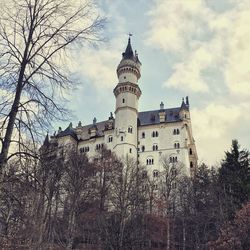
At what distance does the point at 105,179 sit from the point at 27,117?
45859 mm

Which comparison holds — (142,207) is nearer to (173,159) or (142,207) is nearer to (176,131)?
(173,159)

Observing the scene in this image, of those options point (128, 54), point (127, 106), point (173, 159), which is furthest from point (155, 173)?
point (128, 54)

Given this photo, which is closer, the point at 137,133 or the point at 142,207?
the point at 142,207

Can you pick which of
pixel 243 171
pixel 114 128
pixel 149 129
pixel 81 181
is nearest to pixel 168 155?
pixel 149 129

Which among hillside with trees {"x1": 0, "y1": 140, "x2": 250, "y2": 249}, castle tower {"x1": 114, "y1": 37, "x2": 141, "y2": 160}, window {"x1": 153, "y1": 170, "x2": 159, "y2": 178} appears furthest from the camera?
castle tower {"x1": 114, "y1": 37, "x2": 141, "y2": 160}

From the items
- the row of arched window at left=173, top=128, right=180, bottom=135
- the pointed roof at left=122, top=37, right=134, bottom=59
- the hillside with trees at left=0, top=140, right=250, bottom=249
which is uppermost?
the pointed roof at left=122, top=37, right=134, bottom=59

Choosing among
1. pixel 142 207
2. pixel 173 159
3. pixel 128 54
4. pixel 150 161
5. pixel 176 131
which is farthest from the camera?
pixel 128 54

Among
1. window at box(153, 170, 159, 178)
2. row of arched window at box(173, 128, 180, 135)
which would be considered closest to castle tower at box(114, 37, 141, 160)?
window at box(153, 170, 159, 178)

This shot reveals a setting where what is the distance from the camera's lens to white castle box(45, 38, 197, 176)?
245 feet

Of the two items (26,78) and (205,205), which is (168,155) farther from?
(26,78)

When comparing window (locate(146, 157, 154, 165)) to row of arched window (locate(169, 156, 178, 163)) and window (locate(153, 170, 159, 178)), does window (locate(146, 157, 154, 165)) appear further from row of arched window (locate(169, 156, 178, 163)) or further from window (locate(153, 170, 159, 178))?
row of arched window (locate(169, 156, 178, 163))

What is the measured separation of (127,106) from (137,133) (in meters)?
6.56

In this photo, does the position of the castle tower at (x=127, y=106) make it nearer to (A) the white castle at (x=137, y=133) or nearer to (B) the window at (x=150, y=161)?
(A) the white castle at (x=137, y=133)

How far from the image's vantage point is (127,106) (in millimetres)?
79000
